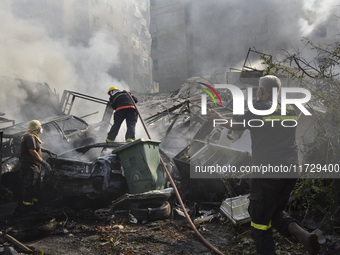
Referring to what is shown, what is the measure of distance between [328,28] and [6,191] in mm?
24896

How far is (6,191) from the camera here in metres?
5.34

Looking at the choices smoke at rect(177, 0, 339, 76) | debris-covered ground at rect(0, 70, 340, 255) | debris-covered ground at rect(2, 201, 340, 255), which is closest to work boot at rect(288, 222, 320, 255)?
debris-covered ground at rect(0, 70, 340, 255)

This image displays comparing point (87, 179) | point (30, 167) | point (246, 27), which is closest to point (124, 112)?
point (87, 179)

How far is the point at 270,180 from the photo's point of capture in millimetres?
2764

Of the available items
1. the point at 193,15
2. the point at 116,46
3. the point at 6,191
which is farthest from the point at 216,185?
the point at 116,46

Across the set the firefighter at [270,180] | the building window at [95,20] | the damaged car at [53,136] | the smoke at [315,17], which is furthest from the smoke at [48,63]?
the smoke at [315,17]

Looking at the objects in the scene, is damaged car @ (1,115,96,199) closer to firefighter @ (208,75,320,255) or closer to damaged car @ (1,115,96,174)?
damaged car @ (1,115,96,174)

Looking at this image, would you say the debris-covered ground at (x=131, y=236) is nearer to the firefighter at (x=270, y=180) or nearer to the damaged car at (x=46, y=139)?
the firefighter at (x=270, y=180)

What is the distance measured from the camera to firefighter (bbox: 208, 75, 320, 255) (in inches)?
109

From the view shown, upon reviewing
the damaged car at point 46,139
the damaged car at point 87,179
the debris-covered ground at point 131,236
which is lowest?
the debris-covered ground at point 131,236

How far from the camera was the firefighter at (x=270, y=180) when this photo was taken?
2.78 m

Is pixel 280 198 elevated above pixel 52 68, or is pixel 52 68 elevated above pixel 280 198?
pixel 52 68

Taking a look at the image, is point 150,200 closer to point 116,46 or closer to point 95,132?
point 95,132

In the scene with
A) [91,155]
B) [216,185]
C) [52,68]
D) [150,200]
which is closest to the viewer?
[150,200]
